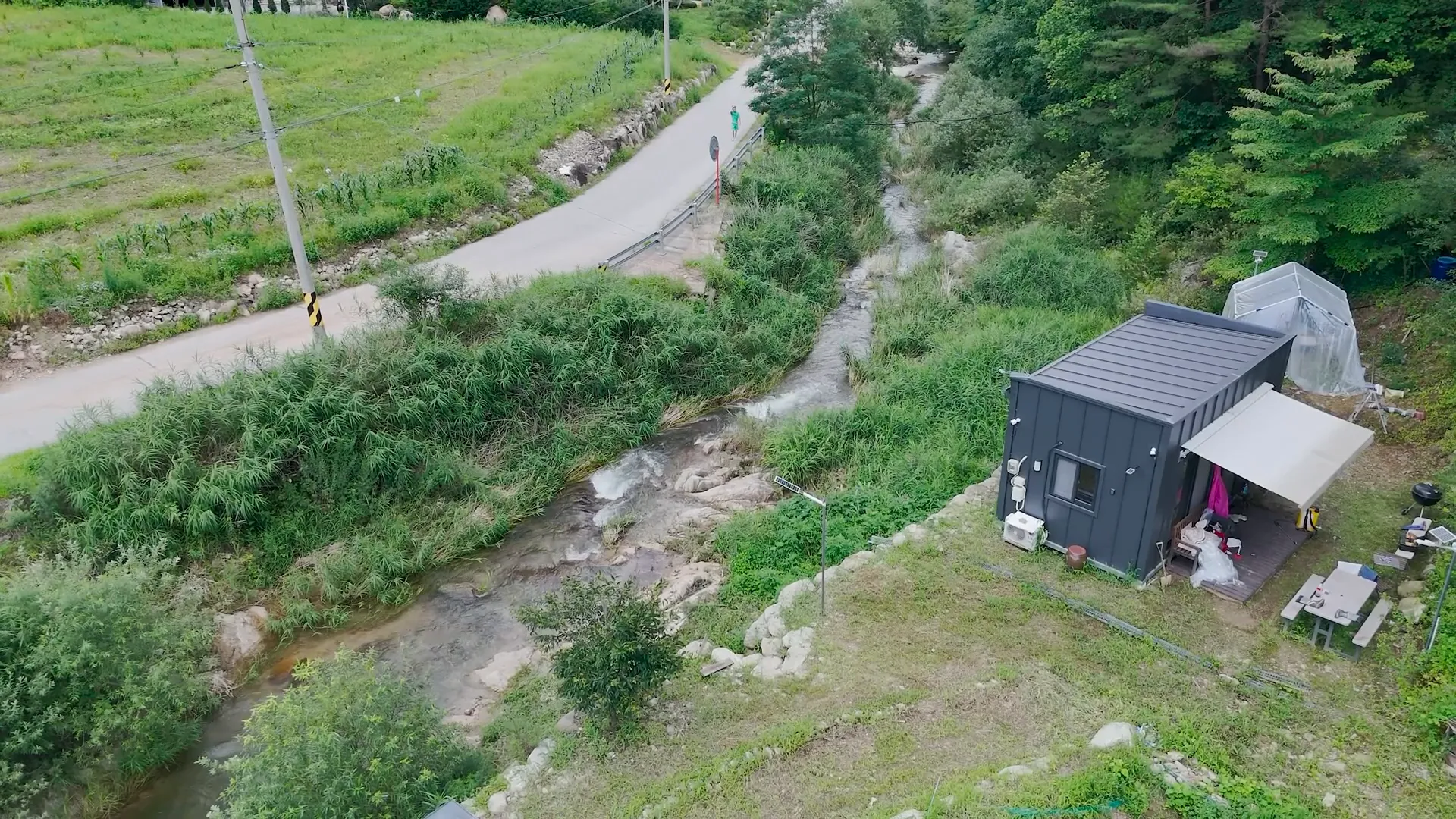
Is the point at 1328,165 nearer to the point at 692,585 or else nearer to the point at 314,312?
the point at 692,585

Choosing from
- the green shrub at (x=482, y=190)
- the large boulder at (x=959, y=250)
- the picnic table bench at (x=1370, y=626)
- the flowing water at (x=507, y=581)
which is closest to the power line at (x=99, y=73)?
the green shrub at (x=482, y=190)

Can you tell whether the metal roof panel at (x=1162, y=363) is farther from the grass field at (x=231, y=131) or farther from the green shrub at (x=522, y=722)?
the grass field at (x=231, y=131)

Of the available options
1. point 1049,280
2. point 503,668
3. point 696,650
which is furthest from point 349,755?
point 1049,280

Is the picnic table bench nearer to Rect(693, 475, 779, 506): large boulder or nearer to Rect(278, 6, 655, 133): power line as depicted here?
Rect(693, 475, 779, 506): large boulder

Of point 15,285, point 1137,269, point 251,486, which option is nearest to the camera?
point 251,486

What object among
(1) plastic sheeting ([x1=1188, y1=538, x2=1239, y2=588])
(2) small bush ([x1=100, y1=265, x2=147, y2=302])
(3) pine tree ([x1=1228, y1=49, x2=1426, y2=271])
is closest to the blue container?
(3) pine tree ([x1=1228, y1=49, x2=1426, y2=271])

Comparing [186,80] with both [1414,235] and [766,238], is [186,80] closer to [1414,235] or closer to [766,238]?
[766,238]

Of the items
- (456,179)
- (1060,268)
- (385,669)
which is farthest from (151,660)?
(1060,268)
